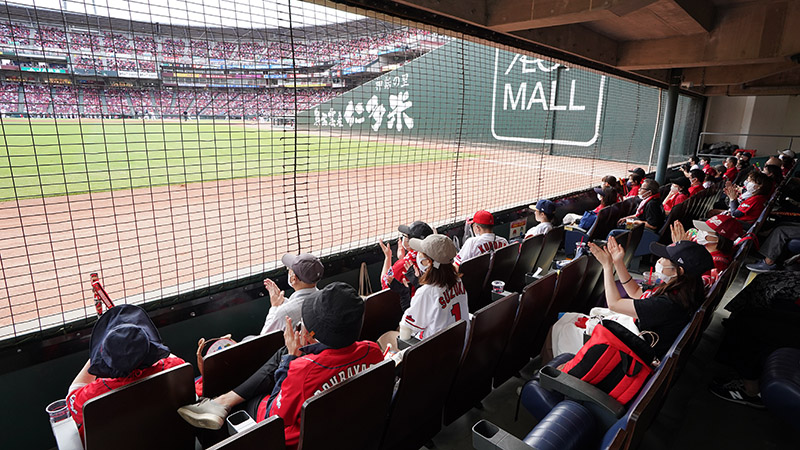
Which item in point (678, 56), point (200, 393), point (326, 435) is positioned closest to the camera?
point (326, 435)

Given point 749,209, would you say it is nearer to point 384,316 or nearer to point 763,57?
point 763,57

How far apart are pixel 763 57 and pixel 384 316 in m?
4.69

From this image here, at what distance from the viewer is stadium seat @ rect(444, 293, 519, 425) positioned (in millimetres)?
2066

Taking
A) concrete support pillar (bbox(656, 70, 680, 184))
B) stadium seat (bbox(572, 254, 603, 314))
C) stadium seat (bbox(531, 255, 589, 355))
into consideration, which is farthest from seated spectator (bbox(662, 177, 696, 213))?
stadium seat (bbox(531, 255, 589, 355))

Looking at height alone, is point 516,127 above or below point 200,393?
→ above

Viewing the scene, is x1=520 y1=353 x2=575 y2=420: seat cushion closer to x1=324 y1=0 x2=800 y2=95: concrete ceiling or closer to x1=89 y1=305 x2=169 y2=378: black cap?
x1=89 y1=305 x2=169 y2=378: black cap

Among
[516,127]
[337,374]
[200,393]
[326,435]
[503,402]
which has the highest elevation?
[516,127]

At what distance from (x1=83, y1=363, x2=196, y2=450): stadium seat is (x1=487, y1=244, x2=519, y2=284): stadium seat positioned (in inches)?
89.5

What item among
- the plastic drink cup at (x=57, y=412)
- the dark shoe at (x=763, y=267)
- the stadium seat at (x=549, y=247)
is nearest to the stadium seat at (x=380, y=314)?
the plastic drink cup at (x=57, y=412)

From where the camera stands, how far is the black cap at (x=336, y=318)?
1549 mm

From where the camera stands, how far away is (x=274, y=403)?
5.16ft

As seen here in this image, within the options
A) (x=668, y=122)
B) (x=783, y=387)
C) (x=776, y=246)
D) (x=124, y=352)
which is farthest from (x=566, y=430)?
(x=668, y=122)

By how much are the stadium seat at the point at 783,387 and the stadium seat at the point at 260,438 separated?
2.41 meters

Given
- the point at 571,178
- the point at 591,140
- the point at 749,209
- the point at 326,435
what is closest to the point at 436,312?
the point at 326,435
